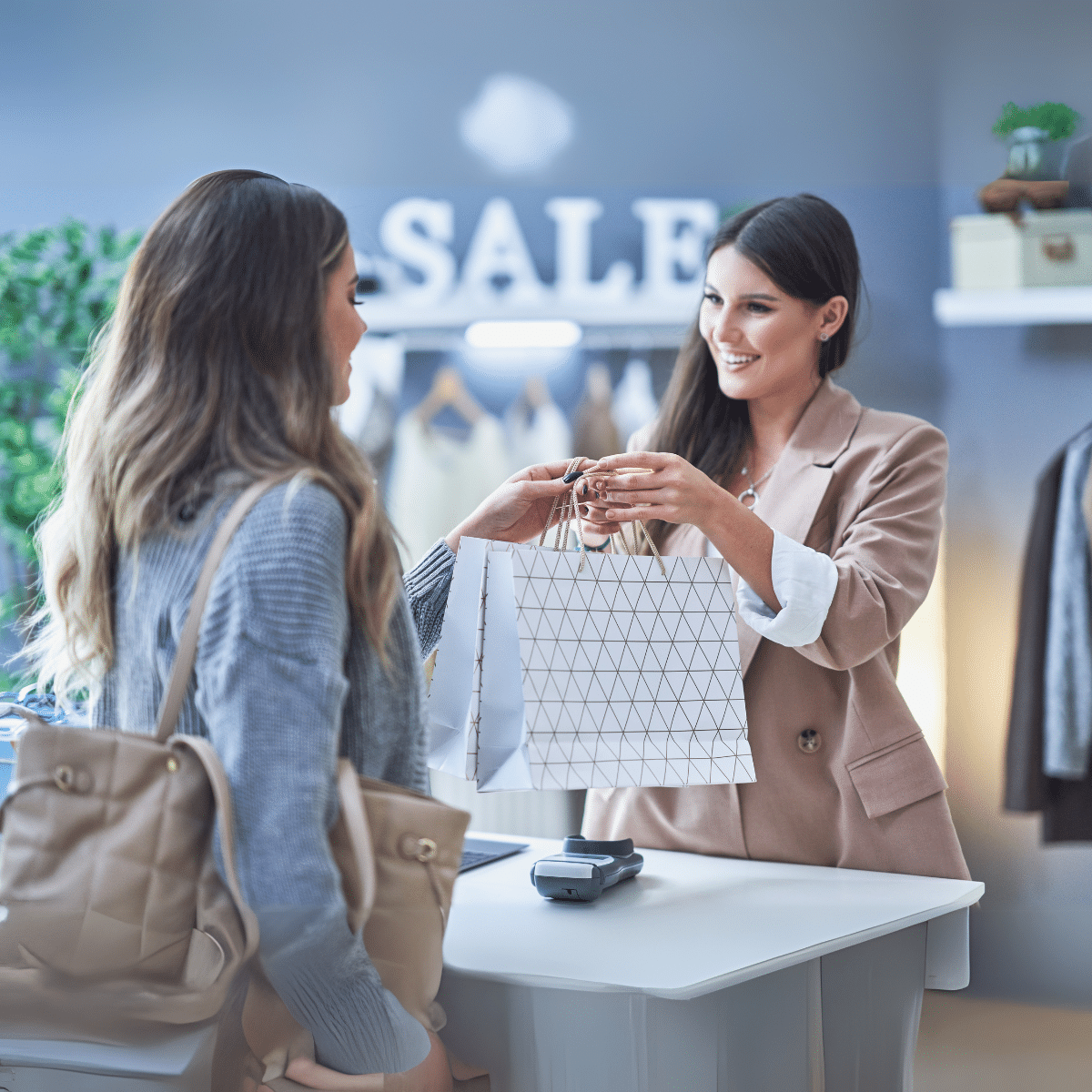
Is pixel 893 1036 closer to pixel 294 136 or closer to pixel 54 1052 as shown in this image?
pixel 54 1052

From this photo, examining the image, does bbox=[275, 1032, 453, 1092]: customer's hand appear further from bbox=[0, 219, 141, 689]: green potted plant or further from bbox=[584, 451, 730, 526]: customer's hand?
bbox=[0, 219, 141, 689]: green potted plant

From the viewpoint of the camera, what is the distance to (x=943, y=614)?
104 inches

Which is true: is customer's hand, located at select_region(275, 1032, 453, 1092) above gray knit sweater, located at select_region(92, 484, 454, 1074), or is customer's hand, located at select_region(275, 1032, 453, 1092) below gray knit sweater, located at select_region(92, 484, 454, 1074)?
below

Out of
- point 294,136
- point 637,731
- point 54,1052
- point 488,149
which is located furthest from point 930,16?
point 54,1052

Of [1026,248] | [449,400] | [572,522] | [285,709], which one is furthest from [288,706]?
[1026,248]

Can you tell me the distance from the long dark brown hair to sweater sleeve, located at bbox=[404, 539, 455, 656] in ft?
1.28

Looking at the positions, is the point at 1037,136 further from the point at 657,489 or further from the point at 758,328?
the point at 657,489

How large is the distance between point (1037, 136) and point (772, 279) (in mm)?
1397

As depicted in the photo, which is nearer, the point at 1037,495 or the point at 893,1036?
the point at 893,1036

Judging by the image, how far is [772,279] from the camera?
154 centimetres

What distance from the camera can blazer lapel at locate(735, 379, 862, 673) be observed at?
1.46 m

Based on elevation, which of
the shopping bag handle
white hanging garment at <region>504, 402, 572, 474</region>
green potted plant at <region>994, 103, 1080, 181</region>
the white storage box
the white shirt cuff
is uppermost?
green potted plant at <region>994, 103, 1080, 181</region>

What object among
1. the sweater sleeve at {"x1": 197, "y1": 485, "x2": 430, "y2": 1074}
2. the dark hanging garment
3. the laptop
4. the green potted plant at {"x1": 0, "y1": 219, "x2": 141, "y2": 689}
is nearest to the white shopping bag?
the laptop

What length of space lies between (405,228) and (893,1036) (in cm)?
229
